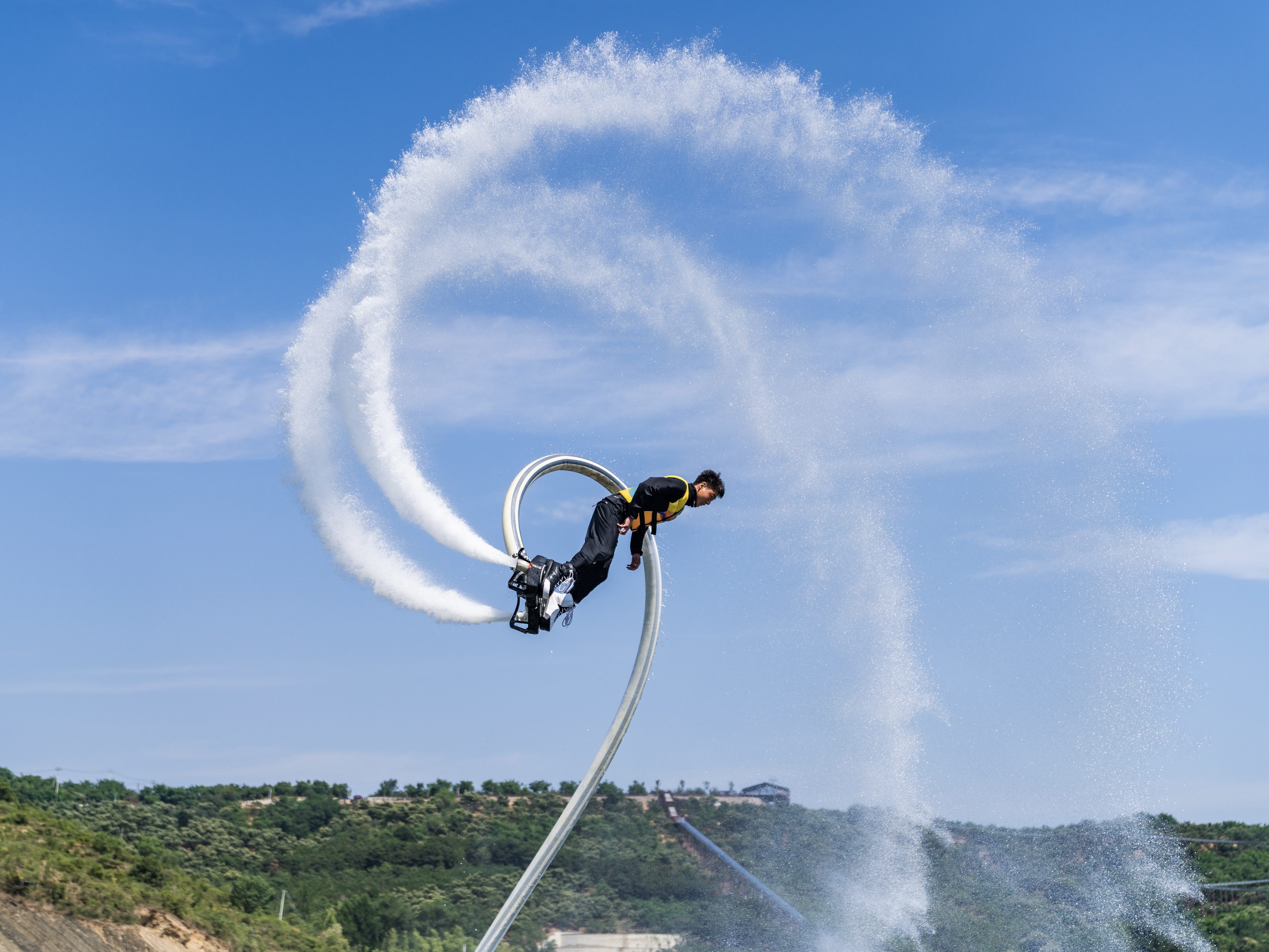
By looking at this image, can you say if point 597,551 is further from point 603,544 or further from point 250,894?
point 250,894

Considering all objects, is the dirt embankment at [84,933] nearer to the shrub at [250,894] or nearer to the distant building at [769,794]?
the shrub at [250,894]

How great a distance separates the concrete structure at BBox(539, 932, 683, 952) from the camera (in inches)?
2936

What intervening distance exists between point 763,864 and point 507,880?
20008 mm

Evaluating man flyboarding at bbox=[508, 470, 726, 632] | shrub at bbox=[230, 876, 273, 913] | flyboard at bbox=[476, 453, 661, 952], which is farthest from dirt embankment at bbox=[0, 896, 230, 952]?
man flyboarding at bbox=[508, 470, 726, 632]

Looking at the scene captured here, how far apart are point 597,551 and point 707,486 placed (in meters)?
2.48

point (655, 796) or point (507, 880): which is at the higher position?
point (655, 796)

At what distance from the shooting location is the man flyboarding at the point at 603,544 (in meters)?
15.9

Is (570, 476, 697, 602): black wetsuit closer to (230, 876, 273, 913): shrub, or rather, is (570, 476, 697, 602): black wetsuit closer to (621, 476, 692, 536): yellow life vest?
(621, 476, 692, 536): yellow life vest

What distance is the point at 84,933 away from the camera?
32.1m

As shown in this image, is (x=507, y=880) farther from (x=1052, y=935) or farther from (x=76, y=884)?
(x=76, y=884)

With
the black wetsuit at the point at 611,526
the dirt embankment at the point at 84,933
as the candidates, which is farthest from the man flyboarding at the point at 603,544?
the dirt embankment at the point at 84,933

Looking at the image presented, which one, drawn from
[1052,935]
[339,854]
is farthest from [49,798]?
[1052,935]

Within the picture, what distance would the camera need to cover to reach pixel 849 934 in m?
67.9

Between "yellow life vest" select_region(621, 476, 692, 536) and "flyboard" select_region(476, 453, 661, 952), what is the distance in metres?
0.48
